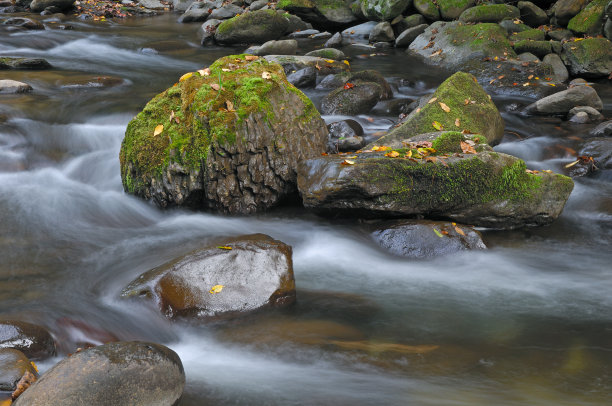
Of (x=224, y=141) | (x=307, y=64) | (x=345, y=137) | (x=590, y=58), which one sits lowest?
(x=345, y=137)

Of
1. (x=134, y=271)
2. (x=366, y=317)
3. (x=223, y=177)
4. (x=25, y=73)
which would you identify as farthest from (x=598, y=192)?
(x=25, y=73)

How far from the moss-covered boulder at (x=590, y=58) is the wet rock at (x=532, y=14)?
2.91 m

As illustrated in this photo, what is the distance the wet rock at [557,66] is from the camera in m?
11.5

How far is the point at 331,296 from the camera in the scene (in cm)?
475

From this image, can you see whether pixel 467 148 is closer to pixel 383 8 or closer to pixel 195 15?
pixel 383 8

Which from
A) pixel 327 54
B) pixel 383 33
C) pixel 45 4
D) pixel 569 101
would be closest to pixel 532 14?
pixel 383 33

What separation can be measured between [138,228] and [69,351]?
92.5 inches

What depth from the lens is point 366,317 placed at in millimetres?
4387

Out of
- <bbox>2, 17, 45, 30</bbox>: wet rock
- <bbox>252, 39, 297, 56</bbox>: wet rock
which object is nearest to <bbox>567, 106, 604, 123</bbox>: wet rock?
<bbox>252, 39, 297, 56</bbox>: wet rock

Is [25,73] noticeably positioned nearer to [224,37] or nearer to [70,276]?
[224,37]

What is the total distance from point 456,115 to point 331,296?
3798mm

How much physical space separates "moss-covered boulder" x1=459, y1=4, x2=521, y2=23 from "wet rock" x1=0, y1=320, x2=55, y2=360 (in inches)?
528

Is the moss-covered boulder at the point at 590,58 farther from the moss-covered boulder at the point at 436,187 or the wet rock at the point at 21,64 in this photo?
the wet rock at the point at 21,64

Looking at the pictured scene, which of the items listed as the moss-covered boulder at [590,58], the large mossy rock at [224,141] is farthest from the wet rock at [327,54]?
the large mossy rock at [224,141]
